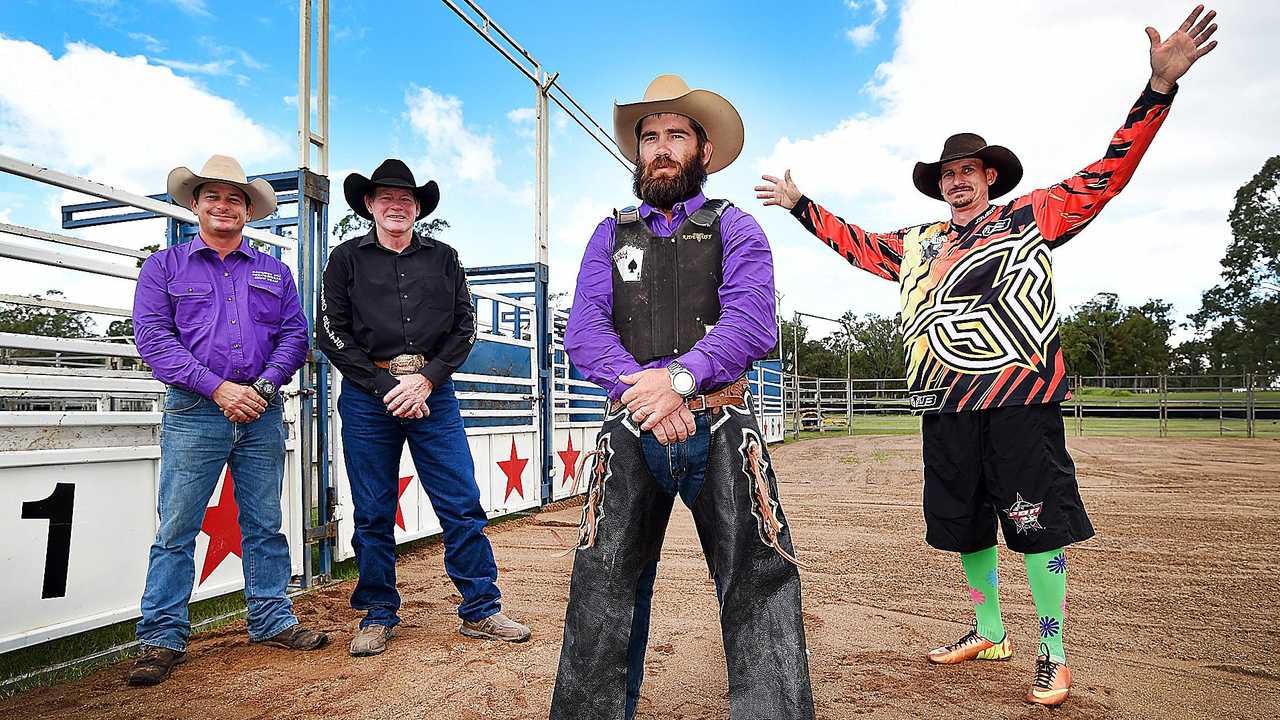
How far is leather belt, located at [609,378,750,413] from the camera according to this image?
6.87 feet

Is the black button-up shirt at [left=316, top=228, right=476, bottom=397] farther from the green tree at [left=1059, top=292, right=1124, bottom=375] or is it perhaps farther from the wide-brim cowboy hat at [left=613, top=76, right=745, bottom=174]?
the green tree at [left=1059, top=292, right=1124, bottom=375]

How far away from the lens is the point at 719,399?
2125 millimetres

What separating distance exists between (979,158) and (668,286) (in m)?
1.78

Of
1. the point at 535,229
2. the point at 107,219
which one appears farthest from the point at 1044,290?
the point at 535,229

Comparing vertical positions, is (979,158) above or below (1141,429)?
above

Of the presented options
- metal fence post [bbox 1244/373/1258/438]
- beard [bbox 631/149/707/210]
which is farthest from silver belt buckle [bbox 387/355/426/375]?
metal fence post [bbox 1244/373/1258/438]

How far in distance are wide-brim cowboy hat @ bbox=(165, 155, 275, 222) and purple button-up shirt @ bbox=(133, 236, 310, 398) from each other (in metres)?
0.26

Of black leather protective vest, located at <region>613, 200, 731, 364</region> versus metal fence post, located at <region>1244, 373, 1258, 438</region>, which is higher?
black leather protective vest, located at <region>613, 200, 731, 364</region>

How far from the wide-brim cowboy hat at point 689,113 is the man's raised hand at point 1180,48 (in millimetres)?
1499

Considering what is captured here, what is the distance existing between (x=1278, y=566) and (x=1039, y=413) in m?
3.68

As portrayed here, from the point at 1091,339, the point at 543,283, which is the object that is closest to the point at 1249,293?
the point at 1091,339

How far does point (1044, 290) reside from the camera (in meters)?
3.00

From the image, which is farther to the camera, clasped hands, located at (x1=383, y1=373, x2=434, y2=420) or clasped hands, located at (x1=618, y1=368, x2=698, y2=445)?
clasped hands, located at (x1=383, y1=373, x2=434, y2=420)

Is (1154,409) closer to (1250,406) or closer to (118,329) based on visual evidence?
(1250,406)
